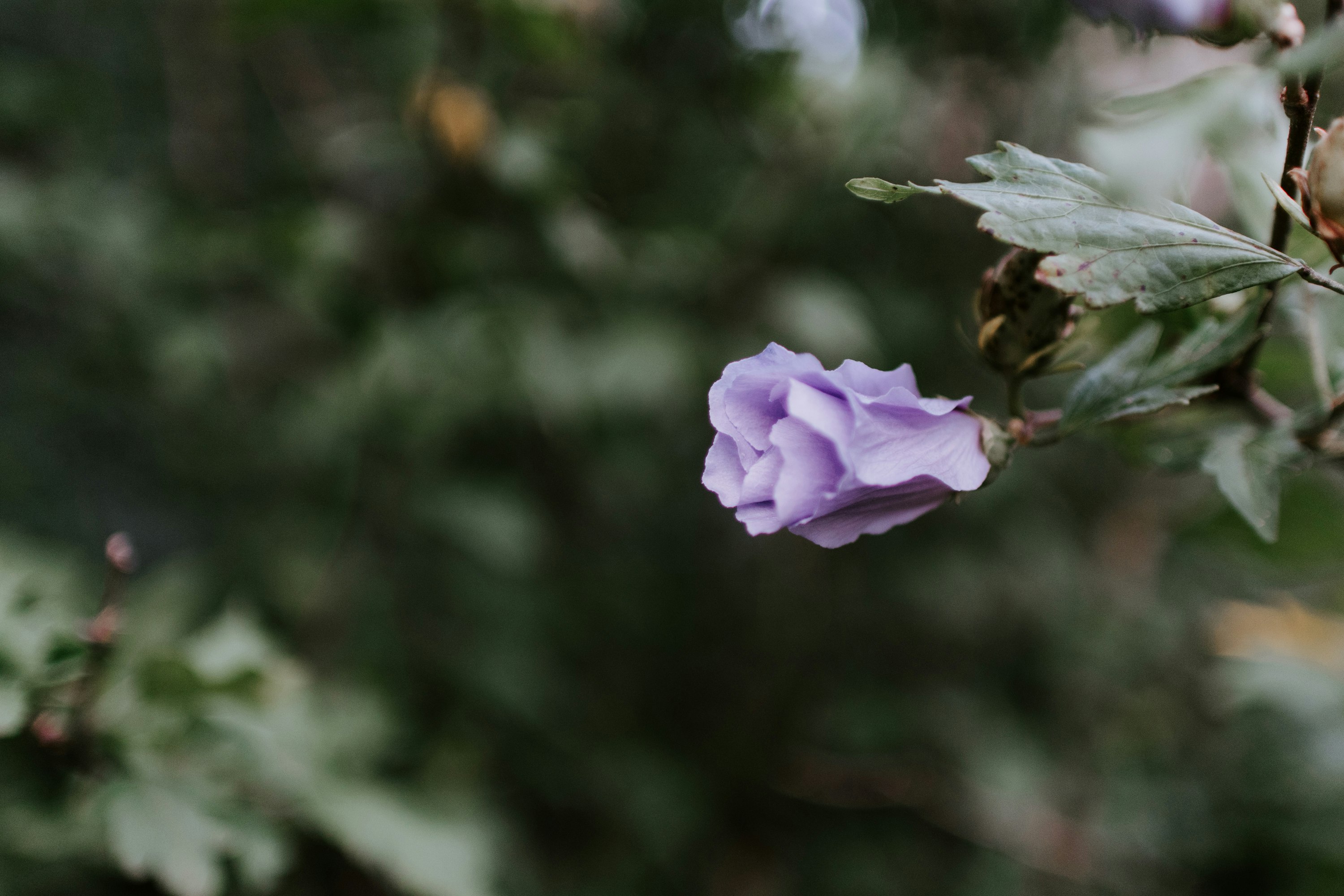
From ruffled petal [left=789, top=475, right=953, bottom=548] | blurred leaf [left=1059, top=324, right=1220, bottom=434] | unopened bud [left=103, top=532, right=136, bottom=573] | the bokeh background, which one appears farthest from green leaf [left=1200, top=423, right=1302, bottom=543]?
unopened bud [left=103, top=532, right=136, bottom=573]

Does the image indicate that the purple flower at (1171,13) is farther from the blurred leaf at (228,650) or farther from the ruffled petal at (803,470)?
the blurred leaf at (228,650)

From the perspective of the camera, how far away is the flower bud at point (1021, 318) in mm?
404

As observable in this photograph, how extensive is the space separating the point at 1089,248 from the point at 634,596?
100 centimetres

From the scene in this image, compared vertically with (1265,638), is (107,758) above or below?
above

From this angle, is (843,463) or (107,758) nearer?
(843,463)

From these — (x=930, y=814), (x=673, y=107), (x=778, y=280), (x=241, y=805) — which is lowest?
(x=930, y=814)

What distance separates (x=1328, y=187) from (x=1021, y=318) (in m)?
0.12

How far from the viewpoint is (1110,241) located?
36cm

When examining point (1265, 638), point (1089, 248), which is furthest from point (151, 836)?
point (1265, 638)

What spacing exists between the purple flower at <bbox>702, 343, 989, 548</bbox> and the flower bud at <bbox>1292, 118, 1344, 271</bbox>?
151mm

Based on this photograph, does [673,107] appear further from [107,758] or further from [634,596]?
[107,758]

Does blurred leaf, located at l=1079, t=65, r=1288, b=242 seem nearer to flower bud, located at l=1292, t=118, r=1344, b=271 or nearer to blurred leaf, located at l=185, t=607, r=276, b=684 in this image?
flower bud, located at l=1292, t=118, r=1344, b=271

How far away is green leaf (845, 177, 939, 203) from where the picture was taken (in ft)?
1.10

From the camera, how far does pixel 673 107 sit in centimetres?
123
